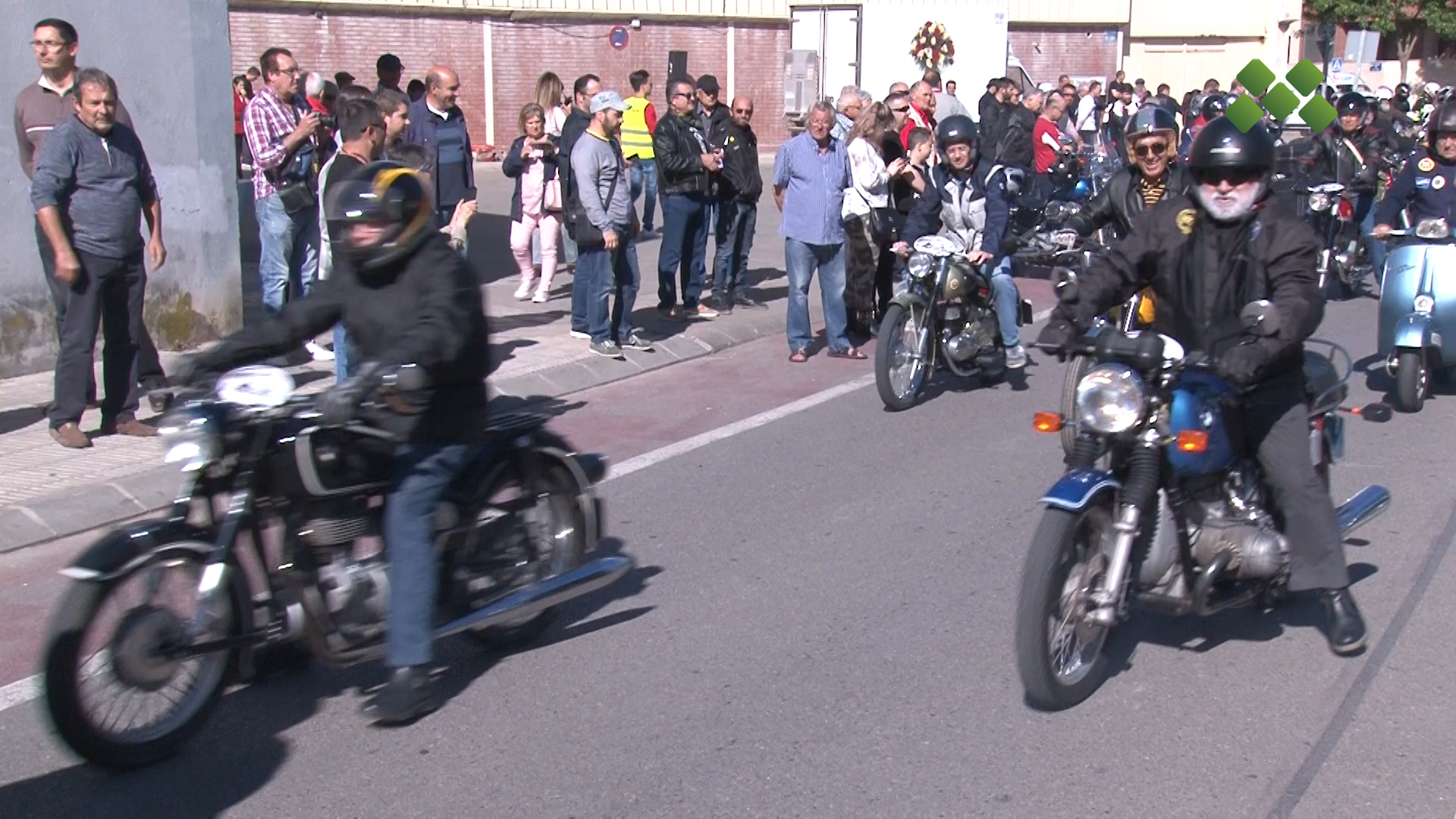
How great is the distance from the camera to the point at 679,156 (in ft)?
39.1

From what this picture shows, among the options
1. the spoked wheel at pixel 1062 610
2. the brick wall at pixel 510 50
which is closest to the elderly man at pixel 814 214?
the spoked wheel at pixel 1062 610

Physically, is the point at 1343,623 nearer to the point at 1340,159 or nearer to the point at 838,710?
the point at 838,710

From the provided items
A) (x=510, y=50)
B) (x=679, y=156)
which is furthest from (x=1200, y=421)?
(x=510, y=50)

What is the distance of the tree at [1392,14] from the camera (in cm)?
4831

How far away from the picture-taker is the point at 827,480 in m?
7.87

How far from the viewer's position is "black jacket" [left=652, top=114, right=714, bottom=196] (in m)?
11.9

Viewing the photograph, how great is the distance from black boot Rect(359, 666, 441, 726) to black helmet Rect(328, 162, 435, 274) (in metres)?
1.26

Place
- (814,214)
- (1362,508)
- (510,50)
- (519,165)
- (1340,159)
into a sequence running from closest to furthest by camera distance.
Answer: (1362,508)
(814,214)
(519,165)
(1340,159)
(510,50)

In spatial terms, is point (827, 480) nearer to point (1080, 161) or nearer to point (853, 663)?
point (853, 663)

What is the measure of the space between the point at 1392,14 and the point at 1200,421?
49.2 meters

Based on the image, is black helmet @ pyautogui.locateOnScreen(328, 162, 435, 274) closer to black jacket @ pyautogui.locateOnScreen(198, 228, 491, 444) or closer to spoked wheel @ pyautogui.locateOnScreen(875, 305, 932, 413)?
black jacket @ pyautogui.locateOnScreen(198, 228, 491, 444)

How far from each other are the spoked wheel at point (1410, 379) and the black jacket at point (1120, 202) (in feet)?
6.47

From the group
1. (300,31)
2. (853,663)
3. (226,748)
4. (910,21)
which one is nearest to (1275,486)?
(853,663)

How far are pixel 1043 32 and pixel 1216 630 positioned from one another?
36403 mm
